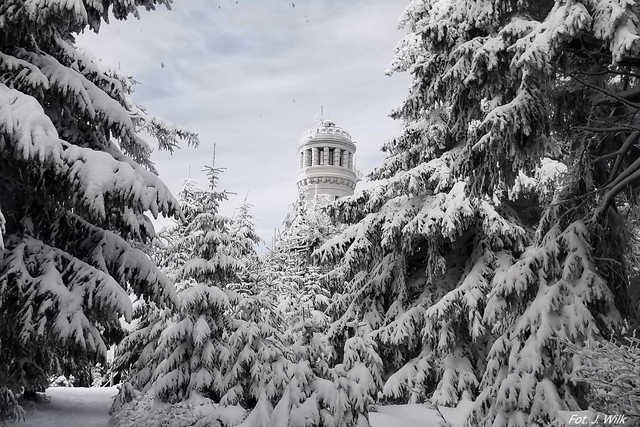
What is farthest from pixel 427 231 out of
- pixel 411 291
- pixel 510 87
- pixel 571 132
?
pixel 510 87

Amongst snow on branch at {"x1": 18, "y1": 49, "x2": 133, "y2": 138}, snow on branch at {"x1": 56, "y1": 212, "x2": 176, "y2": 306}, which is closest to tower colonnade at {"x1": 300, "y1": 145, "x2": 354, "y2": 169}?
snow on branch at {"x1": 18, "y1": 49, "x2": 133, "y2": 138}

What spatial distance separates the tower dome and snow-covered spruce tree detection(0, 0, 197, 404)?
53835 millimetres

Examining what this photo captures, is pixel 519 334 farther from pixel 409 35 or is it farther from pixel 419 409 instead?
pixel 409 35

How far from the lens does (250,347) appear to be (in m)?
13.9

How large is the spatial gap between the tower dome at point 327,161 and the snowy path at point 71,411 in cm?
4402

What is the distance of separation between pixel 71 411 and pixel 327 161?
164 feet

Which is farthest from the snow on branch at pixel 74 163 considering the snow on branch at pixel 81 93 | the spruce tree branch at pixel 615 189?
the spruce tree branch at pixel 615 189

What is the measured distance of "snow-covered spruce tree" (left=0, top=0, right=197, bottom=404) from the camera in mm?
6215

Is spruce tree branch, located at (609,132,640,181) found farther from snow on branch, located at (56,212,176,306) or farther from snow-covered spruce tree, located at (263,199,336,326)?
snow-covered spruce tree, located at (263,199,336,326)

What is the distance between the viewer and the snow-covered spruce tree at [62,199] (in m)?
6.21

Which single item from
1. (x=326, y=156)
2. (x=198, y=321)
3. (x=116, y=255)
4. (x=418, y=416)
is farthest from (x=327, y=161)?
(x=116, y=255)

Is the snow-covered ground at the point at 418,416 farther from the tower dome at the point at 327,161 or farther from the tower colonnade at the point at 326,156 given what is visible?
the tower colonnade at the point at 326,156

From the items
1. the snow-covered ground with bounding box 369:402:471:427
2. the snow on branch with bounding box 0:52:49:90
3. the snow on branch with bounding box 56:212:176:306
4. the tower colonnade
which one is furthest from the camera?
the tower colonnade

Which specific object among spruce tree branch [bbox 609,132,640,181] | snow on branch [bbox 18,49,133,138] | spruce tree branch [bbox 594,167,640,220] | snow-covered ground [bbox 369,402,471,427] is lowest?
snow-covered ground [bbox 369,402,471,427]
